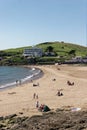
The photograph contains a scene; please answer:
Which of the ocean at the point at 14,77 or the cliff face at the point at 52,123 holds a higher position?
the cliff face at the point at 52,123

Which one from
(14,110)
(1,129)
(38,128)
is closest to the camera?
(38,128)

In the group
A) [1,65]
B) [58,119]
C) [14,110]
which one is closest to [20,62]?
[1,65]

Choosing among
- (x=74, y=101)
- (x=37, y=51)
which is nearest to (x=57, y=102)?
(x=74, y=101)

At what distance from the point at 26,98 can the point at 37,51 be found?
15079 centimetres

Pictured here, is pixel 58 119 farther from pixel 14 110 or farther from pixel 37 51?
pixel 37 51

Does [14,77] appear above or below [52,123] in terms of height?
below

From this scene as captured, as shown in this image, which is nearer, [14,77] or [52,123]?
[52,123]

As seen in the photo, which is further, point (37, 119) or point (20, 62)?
point (20, 62)

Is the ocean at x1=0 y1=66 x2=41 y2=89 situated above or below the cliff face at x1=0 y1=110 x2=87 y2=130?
below

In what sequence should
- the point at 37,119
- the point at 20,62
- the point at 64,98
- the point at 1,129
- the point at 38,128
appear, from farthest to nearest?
1. the point at 20,62
2. the point at 64,98
3. the point at 37,119
4. the point at 1,129
5. the point at 38,128

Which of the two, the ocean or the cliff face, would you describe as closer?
the cliff face

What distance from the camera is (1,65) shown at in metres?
177

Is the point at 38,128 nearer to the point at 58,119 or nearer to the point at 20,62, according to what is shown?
the point at 58,119

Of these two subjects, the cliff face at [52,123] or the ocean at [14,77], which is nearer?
the cliff face at [52,123]
